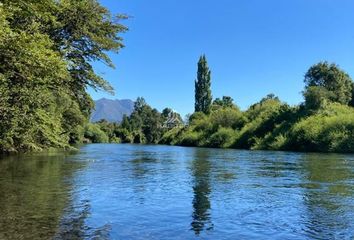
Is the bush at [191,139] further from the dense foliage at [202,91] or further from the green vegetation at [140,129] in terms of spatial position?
the green vegetation at [140,129]

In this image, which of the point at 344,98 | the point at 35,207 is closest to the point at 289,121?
the point at 344,98

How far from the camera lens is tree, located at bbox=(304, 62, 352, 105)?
79.4 metres

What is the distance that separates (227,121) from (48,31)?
71.1m

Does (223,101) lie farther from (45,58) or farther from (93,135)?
(45,58)

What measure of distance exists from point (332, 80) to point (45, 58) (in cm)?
7541

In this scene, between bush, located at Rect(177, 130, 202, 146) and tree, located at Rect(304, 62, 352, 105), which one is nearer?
tree, located at Rect(304, 62, 352, 105)

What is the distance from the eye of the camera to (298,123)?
223 ft

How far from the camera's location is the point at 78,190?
56.4 feet

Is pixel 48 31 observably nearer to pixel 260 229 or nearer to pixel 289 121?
pixel 260 229

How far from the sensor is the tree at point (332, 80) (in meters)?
79.4

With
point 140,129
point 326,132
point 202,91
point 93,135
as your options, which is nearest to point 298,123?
point 326,132

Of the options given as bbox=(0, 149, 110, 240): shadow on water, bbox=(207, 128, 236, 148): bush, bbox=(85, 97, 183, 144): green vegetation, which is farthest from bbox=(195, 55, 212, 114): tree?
bbox=(0, 149, 110, 240): shadow on water

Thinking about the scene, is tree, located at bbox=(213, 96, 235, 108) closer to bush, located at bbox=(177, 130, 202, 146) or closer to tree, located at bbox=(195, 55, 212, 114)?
tree, located at bbox=(195, 55, 212, 114)

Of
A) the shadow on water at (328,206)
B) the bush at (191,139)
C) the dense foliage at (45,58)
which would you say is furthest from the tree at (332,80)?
the shadow on water at (328,206)
